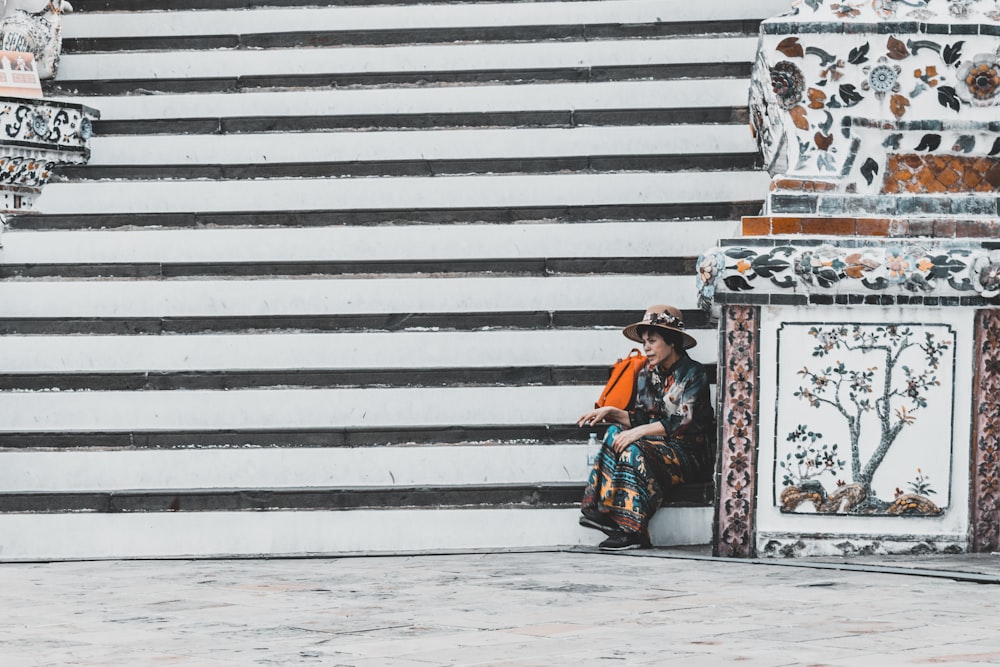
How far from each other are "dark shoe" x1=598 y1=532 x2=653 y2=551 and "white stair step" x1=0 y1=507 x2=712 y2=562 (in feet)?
0.67

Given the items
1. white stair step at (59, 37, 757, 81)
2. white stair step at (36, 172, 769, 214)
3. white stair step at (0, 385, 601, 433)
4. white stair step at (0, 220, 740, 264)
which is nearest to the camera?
white stair step at (0, 385, 601, 433)

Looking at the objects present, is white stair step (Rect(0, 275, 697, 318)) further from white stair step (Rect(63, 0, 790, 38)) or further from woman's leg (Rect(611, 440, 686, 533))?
white stair step (Rect(63, 0, 790, 38))

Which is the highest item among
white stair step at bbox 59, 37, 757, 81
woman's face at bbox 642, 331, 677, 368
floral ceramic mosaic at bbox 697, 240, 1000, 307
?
white stair step at bbox 59, 37, 757, 81

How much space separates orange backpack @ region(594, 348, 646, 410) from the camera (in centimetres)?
697

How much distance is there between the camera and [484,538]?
22.8ft

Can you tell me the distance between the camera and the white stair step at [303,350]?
24.4ft

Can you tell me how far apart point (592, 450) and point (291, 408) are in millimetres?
1367

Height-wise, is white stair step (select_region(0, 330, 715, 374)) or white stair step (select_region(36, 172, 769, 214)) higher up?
white stair step (select_region(36, 172, 769, 214))

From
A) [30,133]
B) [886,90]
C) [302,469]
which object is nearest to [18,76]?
[30,133]

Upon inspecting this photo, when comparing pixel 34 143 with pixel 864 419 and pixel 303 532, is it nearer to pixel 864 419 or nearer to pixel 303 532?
pixel 303 532

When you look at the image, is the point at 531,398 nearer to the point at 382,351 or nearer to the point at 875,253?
the point at 382,351

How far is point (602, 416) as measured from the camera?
6801 mm

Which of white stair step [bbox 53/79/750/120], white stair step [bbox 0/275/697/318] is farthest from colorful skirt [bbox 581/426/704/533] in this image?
white stair step [bbox 53/79/750/120]

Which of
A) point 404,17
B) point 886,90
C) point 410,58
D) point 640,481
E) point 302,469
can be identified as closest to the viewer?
point 886,90
